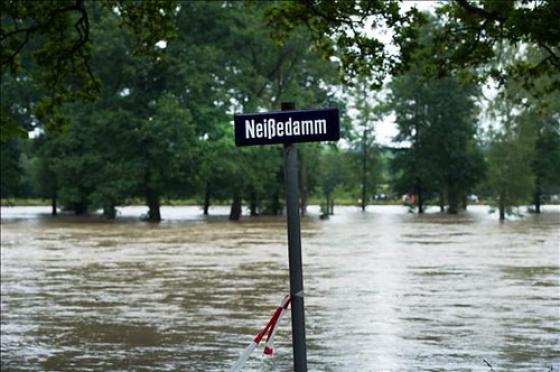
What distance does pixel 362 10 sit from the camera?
33.5 ft

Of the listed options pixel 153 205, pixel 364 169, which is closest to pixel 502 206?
pixel 153 205

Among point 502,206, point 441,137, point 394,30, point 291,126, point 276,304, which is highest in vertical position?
point 441,137

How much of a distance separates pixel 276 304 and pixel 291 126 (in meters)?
11.5

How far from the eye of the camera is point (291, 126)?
4.82 m

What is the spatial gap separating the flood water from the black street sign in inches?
212

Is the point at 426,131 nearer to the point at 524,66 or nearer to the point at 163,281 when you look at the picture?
the point at 163,281

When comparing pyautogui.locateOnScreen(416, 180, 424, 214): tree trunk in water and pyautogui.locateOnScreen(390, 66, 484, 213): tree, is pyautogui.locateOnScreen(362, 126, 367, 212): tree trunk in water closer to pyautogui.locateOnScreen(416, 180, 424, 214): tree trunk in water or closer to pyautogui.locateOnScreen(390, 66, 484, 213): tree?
pyautogui.locateOnScreen(390, 66, 484, 213): tree

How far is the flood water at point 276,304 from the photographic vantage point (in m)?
10.6

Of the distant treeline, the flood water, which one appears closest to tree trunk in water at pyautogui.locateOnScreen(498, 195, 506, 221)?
the distant treeline

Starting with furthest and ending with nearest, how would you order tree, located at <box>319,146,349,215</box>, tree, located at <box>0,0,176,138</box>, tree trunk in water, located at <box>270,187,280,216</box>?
tree, located at <box>319,146,349,215</box> < tree trunk in water, located at <box>270,187,280,216</box> < tree, located at <box>0,0,176,138</box>

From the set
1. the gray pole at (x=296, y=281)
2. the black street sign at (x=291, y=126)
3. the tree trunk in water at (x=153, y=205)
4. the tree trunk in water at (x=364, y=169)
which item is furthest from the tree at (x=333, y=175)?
the gray pole at (x=296, y=281)

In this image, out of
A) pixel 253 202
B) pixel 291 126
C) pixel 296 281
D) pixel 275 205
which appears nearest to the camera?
pixel 296 281

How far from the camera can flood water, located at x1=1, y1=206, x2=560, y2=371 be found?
10.6 meters

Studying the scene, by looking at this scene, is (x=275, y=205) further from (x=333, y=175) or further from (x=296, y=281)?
(x=296, y=281)
